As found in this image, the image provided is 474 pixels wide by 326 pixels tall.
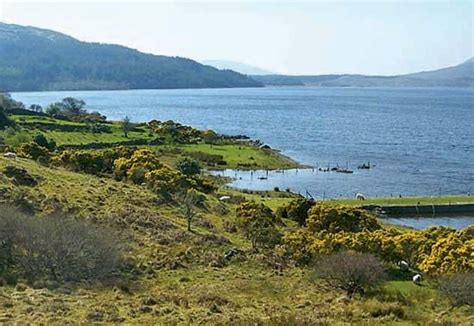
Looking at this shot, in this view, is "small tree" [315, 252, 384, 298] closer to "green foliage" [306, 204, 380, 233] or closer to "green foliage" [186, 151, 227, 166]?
"green foliage" [306, 204, 380, 233]

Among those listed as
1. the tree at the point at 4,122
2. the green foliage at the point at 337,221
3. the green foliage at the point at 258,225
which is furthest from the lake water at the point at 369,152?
the tree at the point at 4,122

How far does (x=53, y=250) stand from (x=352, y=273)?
562 inches

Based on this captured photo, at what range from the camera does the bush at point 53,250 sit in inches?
1139

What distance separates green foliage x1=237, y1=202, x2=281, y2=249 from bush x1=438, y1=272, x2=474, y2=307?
12.7 metres

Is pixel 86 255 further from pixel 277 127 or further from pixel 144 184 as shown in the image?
pixel 277 127

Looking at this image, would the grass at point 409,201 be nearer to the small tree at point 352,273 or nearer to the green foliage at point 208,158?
the green foliage at point 208,158

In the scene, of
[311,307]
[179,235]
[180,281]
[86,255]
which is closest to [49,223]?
[86,255]

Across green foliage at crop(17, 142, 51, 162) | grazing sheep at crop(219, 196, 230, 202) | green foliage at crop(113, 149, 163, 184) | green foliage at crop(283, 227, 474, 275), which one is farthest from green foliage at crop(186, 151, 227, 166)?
green foliage at crop(283, 227, 474, 275)

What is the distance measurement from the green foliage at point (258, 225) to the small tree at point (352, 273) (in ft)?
26.8

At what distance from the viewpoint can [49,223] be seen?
3103cm

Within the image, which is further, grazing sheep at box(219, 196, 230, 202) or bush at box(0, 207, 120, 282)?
grazing sheep at box(219, 196, 230, 202)

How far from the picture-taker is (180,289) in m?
28.8

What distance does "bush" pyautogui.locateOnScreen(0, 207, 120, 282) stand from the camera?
94.9 feet

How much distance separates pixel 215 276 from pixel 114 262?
533cm
